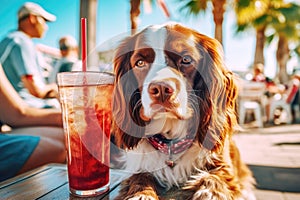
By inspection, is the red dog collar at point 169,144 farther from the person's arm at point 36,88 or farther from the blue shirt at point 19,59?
the blue shirt at point 19,59

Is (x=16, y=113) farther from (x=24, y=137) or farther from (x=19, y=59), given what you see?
(x=19, y=59)

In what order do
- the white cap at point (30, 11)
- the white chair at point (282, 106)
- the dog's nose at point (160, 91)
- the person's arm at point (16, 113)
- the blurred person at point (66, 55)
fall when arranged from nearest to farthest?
the dog's nose at point (160, 91)
the person's arm at point (16, 113)
the white cap at point (30, 11)
the blurred person at point (66, 55)
the white chair at point (282, 106)

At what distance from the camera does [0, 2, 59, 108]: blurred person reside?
2404 mm

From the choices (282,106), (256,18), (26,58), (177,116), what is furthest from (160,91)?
(256,18)

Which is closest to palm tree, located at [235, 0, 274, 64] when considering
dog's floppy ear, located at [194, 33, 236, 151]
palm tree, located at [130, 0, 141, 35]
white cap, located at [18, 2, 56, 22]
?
white cap, located at [18, 2, 56, 22]

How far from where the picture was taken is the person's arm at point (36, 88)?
7.68ft

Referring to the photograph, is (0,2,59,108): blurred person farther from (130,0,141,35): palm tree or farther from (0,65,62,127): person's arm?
(130,0,141,35): palm tree

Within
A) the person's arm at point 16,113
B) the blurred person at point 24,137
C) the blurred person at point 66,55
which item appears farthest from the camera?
the blurred person at point 66,55

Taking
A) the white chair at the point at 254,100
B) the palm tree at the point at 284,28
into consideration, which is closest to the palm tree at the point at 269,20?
the palm tree at the point at 284,28

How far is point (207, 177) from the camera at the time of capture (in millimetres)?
1000

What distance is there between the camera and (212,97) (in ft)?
3.35

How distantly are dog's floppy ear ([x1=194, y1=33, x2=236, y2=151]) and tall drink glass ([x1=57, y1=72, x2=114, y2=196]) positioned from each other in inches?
12.3

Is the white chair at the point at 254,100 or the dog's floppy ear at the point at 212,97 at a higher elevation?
the dog's floppy ear at the point at 212,97

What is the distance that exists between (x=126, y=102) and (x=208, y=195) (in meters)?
0.42
